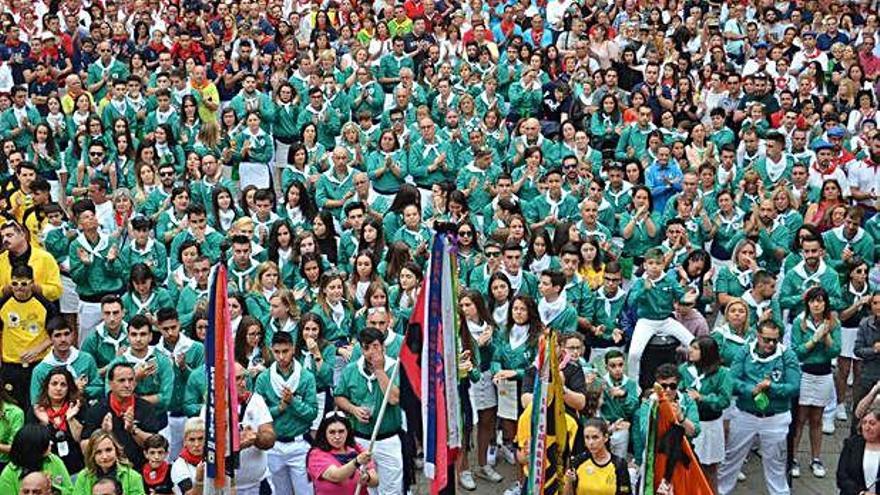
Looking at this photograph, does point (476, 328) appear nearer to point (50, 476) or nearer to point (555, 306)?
point (555, 306)

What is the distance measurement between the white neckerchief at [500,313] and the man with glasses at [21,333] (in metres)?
3.88

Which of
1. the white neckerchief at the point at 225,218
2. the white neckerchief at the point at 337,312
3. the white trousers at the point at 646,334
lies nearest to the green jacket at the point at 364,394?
the white neckerchief at the point at 337,312

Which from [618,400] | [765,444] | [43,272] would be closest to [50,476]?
[43,272]

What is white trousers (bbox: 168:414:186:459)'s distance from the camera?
35.3ft

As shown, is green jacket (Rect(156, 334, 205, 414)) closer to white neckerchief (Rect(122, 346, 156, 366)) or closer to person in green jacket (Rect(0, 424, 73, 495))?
white neckerchief (Rect(122, 346, 156, 366))

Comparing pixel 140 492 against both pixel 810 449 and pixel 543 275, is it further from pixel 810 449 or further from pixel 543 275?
pixel 810 449

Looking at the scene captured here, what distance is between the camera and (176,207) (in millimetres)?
13680

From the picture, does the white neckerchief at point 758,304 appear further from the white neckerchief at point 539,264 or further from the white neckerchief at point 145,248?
the white neckerchief at point 145,248

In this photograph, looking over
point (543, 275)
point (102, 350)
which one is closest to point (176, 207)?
point (102, 350)

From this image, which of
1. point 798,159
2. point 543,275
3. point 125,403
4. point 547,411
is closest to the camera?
point 547,411

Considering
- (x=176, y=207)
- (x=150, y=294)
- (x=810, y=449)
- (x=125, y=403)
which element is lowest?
(x=810, y=449)

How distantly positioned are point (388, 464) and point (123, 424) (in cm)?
207

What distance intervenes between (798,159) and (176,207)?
24.7 feet

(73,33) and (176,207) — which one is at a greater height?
(73,33)
